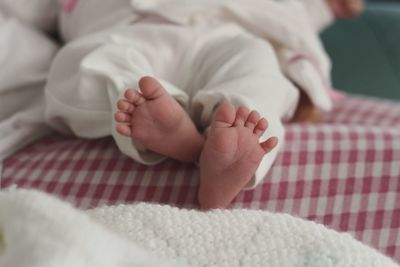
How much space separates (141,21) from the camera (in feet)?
2.78

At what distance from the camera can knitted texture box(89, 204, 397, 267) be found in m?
0.51

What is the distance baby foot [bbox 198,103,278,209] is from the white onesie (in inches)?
1.7

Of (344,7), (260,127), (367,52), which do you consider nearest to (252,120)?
(260,127)

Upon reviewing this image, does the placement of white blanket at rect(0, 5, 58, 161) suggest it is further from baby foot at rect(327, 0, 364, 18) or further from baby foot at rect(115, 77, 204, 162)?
baby foot at rect(327, 0, 364, 18)

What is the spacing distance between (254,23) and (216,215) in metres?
0.42

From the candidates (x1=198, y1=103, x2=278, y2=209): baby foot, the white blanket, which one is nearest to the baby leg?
(x1=198, y1=103, x2=278, y2=209): baby foot

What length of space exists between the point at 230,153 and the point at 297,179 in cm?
14

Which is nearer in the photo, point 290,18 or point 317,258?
point 317,258

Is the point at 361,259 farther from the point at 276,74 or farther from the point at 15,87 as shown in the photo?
the point at 15,87

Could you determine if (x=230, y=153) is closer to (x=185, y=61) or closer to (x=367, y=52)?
(x=185, y=61)

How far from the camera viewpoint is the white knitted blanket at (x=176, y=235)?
42 cm

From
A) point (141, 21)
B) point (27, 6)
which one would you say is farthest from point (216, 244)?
point (27, 6)

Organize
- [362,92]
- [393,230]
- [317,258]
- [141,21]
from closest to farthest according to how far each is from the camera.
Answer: [317,258] < [393,230] < [141,21] < [362,92]

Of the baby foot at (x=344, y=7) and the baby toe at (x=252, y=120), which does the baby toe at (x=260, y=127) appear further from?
Result: the baby foot at (x=344, y=7)
